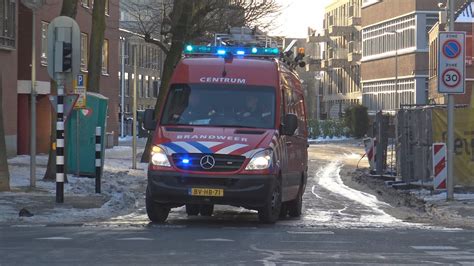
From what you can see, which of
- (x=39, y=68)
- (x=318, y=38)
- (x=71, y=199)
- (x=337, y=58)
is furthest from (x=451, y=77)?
(x=318, y=38)

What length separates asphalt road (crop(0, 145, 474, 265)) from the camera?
10.3m

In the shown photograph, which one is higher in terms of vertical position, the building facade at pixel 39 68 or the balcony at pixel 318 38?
the balcony at pixel 318 38

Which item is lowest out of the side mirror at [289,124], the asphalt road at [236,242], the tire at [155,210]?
the asphalt road at [236,242]

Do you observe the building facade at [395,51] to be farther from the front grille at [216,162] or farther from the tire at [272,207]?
the front grille at [216,162]

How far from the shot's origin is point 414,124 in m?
24.9

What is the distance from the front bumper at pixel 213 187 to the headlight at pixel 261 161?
142mm

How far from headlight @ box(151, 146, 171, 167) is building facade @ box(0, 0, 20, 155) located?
19456 mm

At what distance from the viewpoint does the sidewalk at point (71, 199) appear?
50.6 ft

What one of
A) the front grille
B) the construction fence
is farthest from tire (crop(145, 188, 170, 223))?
the construction fence

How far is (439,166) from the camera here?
19.6m

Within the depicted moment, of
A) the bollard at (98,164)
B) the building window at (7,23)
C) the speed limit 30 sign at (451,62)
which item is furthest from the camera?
the building window at (7,23)

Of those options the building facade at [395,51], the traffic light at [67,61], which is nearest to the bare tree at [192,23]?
the traffic light at [67,61]

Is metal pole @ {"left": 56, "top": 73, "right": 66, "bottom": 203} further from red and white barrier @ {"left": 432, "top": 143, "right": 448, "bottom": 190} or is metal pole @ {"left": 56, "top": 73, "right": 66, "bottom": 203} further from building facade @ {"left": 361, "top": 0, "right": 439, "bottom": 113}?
building facade @ {"left": 361, "top": 0, "right": 439, "bottom": 113}

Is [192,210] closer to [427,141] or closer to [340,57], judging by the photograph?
[427,141]
